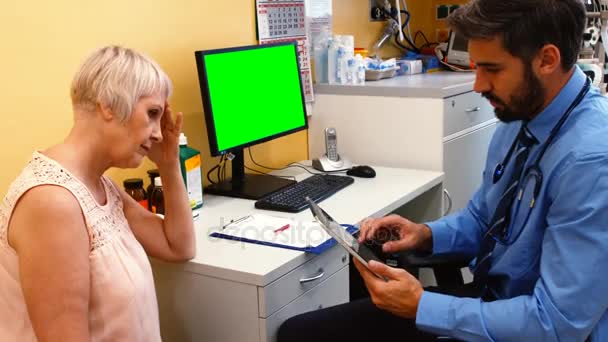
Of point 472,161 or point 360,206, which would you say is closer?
point 360,206

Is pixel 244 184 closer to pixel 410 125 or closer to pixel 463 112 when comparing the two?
pixel 410 125

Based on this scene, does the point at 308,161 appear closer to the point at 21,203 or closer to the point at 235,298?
the point at 235,298

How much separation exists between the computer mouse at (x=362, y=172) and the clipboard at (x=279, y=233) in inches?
21.9

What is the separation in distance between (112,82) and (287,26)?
1.38 metres

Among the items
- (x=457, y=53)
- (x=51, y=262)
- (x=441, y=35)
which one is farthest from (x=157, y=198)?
(x=441, y=35)

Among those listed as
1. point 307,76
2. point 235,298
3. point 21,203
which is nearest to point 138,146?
point 21,203

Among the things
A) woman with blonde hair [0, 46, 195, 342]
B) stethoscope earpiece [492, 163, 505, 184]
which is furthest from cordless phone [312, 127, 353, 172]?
woman with blonde hair [0, 46, 195, 342]

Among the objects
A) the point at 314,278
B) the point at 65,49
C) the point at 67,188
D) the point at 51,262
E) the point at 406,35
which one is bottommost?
the point at 314,278

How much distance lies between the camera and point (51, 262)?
1155mm

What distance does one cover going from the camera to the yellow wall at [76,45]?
162 cm

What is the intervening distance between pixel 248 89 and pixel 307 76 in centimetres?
53

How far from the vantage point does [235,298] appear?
1532mm

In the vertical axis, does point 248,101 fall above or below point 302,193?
above

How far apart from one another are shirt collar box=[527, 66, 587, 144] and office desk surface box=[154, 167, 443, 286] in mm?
601
